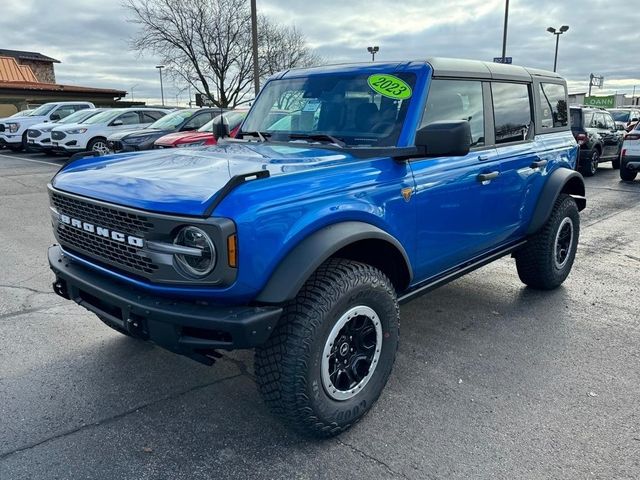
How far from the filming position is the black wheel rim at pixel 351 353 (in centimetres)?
267

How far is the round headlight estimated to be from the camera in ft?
7.48

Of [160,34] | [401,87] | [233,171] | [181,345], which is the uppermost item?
[160,34]

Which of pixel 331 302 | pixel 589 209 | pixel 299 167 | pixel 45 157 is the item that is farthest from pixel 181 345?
pixel 45 157

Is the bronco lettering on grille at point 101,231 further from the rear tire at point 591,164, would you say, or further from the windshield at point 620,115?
the windshield at point 620,115

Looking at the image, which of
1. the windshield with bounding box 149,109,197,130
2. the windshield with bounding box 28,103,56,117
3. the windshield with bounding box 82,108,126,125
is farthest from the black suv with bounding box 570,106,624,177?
the windshield with bounding box 28,103,56,117

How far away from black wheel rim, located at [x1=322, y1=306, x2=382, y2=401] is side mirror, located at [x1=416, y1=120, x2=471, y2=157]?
0.96 meters

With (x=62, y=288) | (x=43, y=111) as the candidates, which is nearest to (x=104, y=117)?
(x=43, y=111)

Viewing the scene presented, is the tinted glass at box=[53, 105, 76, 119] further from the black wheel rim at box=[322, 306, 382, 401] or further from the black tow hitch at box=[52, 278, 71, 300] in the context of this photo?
the black wheel rim at box=[322, 306, 382, 401]

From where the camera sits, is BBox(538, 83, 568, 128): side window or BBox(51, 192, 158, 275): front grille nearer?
BBox(51, 192, 158, 275): front grille

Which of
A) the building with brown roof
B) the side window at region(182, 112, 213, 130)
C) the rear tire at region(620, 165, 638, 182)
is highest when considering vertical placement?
the building with brown roof

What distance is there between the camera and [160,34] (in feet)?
93.4

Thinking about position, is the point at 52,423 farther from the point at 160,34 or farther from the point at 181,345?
the point at 160,34

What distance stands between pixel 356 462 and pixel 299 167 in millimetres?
1475

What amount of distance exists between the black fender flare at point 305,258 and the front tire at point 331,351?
169 mm
